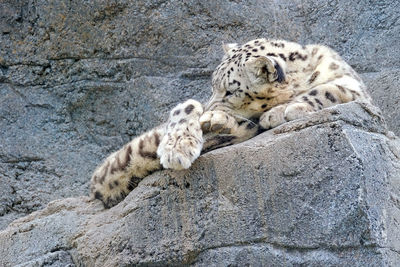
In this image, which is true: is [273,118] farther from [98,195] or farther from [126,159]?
[98,195]

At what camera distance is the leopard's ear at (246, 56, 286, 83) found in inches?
153

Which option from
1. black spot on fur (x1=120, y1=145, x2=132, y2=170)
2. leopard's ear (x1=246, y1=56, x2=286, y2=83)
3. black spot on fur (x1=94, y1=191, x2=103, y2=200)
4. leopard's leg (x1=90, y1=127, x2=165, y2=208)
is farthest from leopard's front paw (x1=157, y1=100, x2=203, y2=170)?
black spot on fur (x1=94, y1=191, x2=103, y2=200)

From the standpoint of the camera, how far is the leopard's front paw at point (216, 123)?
3.66 m

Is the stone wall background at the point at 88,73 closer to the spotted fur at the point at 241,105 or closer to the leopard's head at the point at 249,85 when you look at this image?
the spotted fur at the point at 241,105

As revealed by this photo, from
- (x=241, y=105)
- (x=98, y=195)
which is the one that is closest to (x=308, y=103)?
(x=241, y=105)

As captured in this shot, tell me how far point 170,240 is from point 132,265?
0.74 ft

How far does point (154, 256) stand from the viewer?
340 cm

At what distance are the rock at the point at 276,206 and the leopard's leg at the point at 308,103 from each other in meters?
0.20

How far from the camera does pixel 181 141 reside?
3398mm

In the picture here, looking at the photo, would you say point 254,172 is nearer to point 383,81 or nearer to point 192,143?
point 192,143

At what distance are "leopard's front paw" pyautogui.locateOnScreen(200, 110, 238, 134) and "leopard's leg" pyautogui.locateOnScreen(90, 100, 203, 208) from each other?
0.14 ft

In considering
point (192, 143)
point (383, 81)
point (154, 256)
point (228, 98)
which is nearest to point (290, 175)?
point (192, 143)

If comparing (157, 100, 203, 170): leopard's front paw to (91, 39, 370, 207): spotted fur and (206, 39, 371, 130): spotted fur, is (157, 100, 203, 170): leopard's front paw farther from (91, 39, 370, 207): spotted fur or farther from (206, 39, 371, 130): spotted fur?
(206, 39, 371, 130): spotted fur

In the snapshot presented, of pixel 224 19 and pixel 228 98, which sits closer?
pixel 228 98
